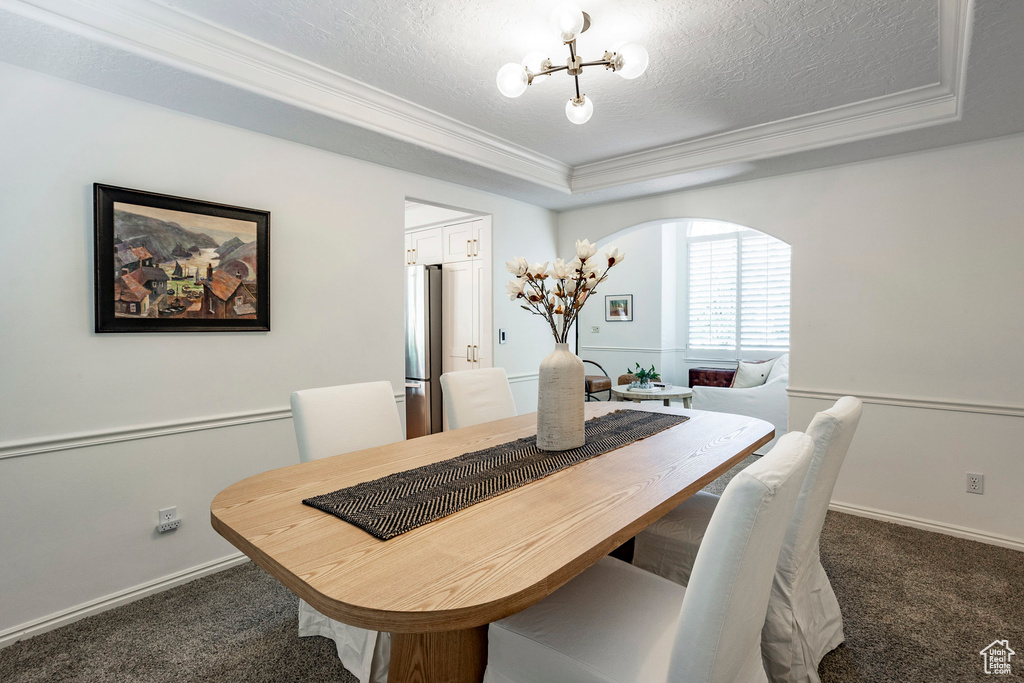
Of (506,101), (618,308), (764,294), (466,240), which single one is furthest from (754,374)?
(506,101)

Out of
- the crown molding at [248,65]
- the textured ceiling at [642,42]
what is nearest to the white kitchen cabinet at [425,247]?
the crown molding at [248,65]

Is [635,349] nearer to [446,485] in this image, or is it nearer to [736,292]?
[736,292]

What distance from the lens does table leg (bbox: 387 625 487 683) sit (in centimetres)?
121

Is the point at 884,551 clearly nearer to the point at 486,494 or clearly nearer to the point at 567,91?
the point at 486,494

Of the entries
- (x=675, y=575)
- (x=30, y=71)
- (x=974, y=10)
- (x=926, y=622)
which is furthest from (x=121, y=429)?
(x=974, y=10)

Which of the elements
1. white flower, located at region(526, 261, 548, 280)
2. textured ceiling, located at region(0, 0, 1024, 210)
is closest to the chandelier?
textured ceiling, located at region(0, 0, 1024, 210)

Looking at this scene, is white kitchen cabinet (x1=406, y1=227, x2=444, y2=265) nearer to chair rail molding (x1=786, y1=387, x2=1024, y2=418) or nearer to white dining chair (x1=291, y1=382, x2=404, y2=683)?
white dining chair (x1=291, y1=382, x2=404, y2=683)

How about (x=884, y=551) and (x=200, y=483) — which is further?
(x=884, y=551)

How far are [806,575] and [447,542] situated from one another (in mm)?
1313

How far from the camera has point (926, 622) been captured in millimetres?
2070

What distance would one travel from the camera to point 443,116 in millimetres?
3000

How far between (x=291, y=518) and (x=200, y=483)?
1.70 metres

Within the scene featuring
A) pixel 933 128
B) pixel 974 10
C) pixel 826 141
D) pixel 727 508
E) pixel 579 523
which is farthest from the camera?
pixel 826 141

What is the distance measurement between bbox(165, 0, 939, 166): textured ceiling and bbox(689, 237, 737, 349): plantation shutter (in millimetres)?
3578
